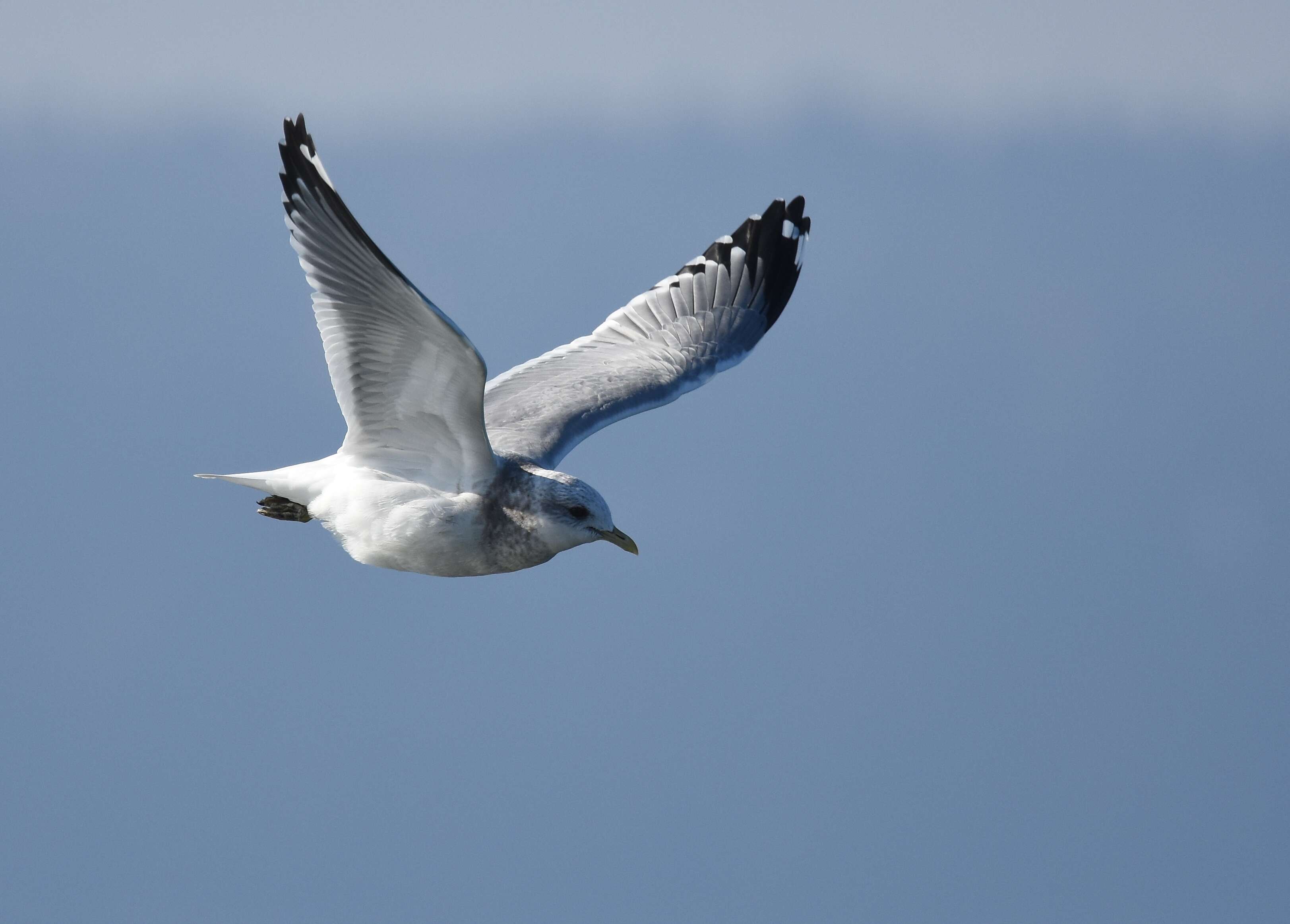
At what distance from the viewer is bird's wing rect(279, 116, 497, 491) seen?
23.8ft

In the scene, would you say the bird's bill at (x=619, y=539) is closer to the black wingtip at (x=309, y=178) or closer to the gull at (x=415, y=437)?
the gull at (x=415, y=437)

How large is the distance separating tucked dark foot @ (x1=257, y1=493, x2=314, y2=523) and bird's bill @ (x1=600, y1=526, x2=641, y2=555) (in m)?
1.95

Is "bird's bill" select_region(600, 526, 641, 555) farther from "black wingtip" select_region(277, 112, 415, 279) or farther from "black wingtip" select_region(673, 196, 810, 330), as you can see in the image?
"black wingtip" select_region(673, 196, 810, 330)

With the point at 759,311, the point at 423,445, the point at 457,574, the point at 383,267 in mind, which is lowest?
the point at 457,574

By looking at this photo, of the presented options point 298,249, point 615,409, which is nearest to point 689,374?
point 615,409

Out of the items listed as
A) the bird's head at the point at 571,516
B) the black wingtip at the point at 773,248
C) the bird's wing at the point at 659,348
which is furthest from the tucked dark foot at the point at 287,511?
the black wingtip at the point at 773,248

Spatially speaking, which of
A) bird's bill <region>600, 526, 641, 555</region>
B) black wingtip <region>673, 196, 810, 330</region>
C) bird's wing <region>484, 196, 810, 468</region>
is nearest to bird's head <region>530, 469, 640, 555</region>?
bird's bill <region>600, 526, 641, 555</region>

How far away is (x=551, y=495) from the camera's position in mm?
7863

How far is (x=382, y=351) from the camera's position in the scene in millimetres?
7633

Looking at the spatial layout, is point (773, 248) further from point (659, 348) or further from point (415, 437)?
point (415, 437)

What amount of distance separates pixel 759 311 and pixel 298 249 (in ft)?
16.1

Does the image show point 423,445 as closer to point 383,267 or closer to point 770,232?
point 383,267

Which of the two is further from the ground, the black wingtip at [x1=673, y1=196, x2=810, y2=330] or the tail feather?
the black wingtip at [x1=673, y1=196, x2=810, y2=330]

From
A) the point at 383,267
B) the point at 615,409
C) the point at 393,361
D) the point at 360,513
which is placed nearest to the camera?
the point at 383,267
